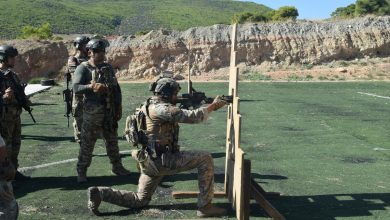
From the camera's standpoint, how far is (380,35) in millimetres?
36312

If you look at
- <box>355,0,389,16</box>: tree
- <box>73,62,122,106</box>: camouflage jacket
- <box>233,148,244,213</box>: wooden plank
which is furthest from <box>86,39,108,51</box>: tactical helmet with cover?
<box>355,0,389,16</box>: tree

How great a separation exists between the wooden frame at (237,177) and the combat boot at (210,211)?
0.64ft

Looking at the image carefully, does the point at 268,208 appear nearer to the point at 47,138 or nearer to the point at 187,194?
the point at 187,194

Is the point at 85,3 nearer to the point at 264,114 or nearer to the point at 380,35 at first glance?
the point at 380,35

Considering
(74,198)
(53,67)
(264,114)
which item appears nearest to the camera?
(74,198)

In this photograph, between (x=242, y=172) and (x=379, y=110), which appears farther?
(x=379, y=110)

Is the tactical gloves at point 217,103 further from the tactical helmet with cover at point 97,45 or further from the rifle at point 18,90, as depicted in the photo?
the rifle at point 18,90

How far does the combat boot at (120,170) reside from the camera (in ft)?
27.7

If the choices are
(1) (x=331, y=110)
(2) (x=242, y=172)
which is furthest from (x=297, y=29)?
(2) (x=242, y=172)

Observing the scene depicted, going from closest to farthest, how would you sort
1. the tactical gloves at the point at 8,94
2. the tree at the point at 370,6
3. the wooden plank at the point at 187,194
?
the wooden plank at the point at 187,194, the tactical gloves at the point at 8,94, the tree at the point at 370,6

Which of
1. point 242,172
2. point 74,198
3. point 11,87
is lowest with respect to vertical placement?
point 74,198

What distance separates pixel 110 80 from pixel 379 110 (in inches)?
413

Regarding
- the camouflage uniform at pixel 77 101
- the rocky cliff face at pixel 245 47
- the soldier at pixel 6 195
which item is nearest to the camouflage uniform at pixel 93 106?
the camouflage uniform at pixel 77 101

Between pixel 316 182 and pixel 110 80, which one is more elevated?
pixel 110 80
